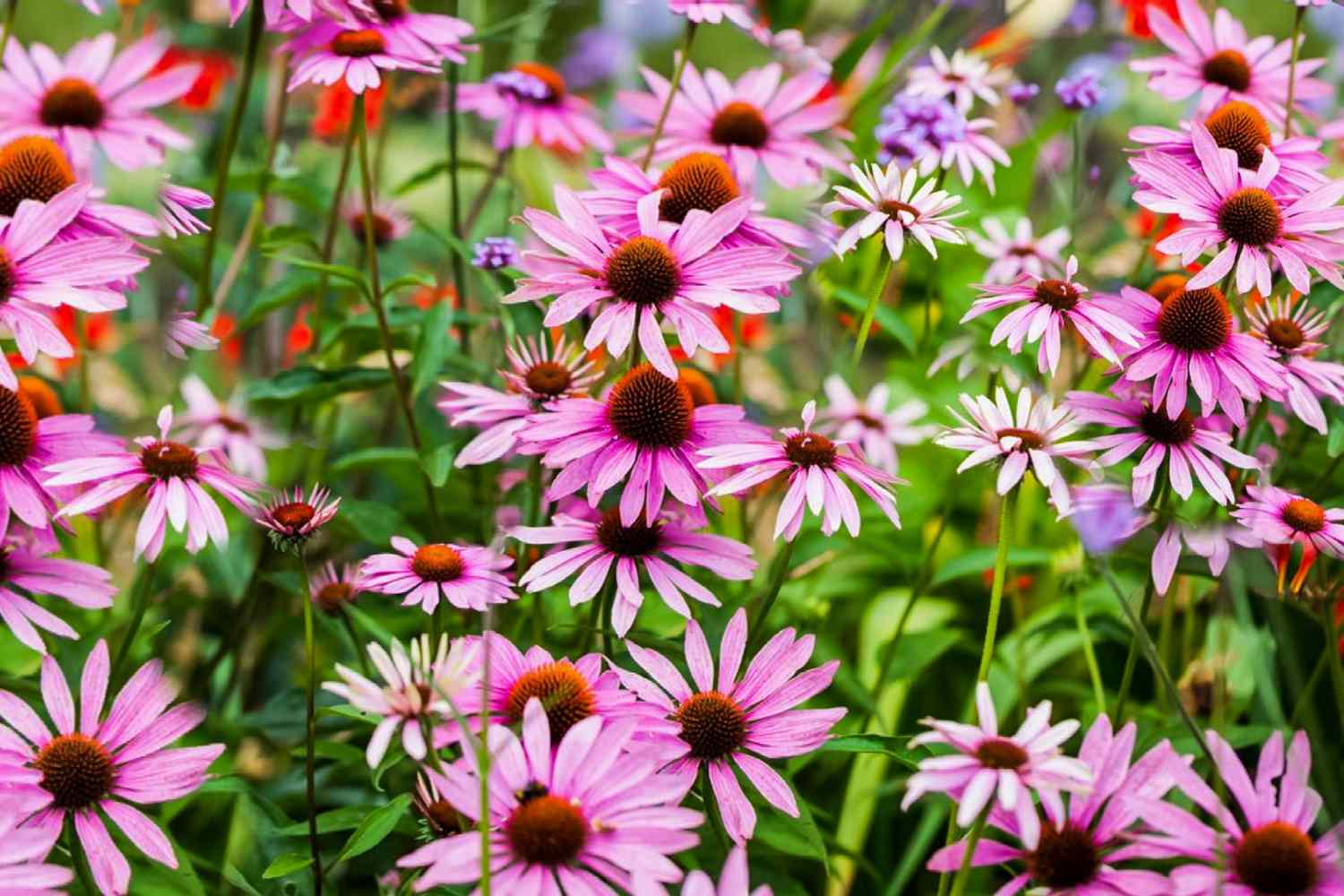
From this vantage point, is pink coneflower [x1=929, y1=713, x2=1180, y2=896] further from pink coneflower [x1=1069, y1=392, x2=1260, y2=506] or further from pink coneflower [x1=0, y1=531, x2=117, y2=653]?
pink coneflower [x1=0, y1=531, x2=117, y2=653]

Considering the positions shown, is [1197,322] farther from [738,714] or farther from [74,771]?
[74,771]

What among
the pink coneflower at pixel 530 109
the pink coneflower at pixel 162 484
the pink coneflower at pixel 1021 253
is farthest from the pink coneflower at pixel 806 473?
the pink coneflower at pixel 530 109

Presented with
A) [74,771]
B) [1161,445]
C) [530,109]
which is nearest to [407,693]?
[74,771]

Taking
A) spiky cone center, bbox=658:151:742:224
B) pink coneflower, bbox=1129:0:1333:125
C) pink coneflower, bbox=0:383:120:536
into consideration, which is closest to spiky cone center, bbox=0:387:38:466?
pink coneflower, bbox=0:383:120:536

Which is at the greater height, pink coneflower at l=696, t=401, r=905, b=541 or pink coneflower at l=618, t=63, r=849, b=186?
pink coneflower at l=618, t=63, r=849, b=186

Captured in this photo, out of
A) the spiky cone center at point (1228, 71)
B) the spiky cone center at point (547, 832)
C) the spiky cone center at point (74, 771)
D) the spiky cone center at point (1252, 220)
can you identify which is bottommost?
the spiky cone center at point (74, 771)

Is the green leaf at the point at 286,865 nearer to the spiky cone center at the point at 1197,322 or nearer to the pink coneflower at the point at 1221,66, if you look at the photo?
the spiky cone center at the point at 1197,322
